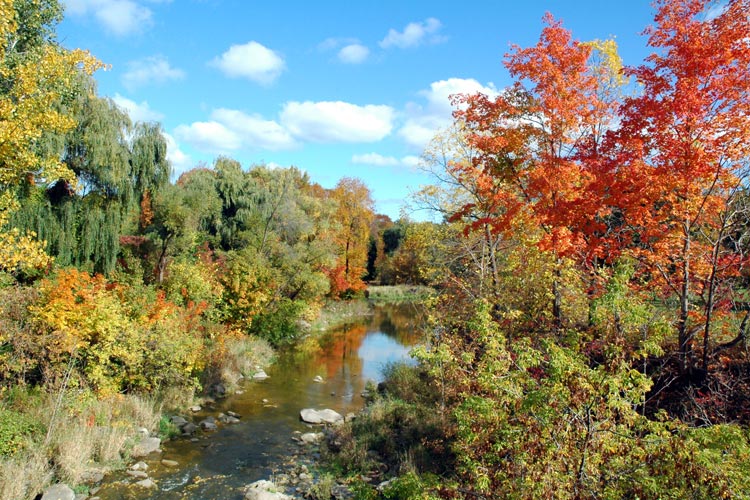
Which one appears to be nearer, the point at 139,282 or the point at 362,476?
the point at 362,476

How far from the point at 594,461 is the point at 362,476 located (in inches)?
276

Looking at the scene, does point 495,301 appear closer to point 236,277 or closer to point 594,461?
point 594,461

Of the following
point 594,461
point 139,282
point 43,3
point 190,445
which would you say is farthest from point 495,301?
point 43,3

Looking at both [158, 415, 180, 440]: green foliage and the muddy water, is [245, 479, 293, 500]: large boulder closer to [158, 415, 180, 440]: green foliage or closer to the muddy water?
the muddy water

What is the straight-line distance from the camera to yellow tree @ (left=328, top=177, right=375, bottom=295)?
41.0m

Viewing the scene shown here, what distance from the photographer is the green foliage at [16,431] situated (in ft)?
29.7

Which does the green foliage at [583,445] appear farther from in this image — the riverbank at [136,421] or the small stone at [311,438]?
the small stone at [311,438]

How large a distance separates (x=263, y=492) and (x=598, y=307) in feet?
23.1

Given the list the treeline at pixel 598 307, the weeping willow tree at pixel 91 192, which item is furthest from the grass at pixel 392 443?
the weeping willow tree at pixel 91 192

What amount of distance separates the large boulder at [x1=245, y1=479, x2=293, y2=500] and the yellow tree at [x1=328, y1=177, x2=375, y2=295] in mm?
30133

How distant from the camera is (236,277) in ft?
72.5

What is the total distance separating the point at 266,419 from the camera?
14.4m

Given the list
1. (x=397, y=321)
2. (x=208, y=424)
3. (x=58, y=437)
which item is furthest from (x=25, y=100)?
(x=397, y=321)

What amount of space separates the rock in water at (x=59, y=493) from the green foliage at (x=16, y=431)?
3.33 ft
